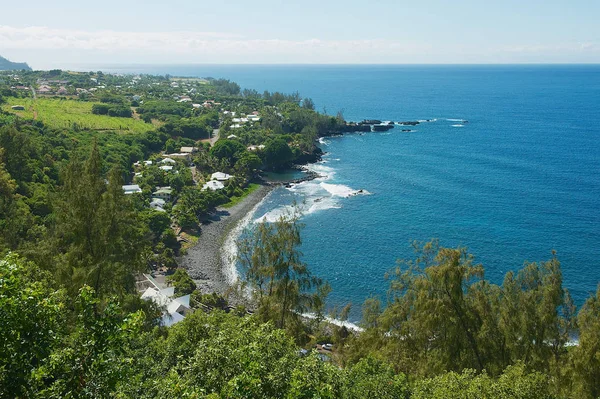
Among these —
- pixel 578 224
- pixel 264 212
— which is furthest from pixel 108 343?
pixel 578 224

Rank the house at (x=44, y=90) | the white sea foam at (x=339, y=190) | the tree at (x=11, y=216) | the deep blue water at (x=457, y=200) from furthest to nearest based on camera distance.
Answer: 1. the house at (x=44, y=90)
2. the white sea foam at (x=339, y=190)
3. the deep blue water at (x=457, y=200)
4. the tree at (x=11, y=216)

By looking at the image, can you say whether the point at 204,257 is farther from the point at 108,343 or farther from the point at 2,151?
the point at 108,343

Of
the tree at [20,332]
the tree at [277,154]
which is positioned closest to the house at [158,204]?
the tree at [277,154]

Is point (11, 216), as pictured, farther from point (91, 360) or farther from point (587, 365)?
point (587, 365)

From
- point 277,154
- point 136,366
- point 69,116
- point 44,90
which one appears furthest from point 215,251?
point 44,90

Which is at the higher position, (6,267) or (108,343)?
(6,267)

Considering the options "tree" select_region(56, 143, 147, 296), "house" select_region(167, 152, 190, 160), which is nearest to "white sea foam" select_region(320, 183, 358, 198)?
"house" select_region(167, 152, 190, 160)

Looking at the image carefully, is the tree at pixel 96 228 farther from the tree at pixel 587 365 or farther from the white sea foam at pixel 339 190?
the white sea foam at pixel 339 190
